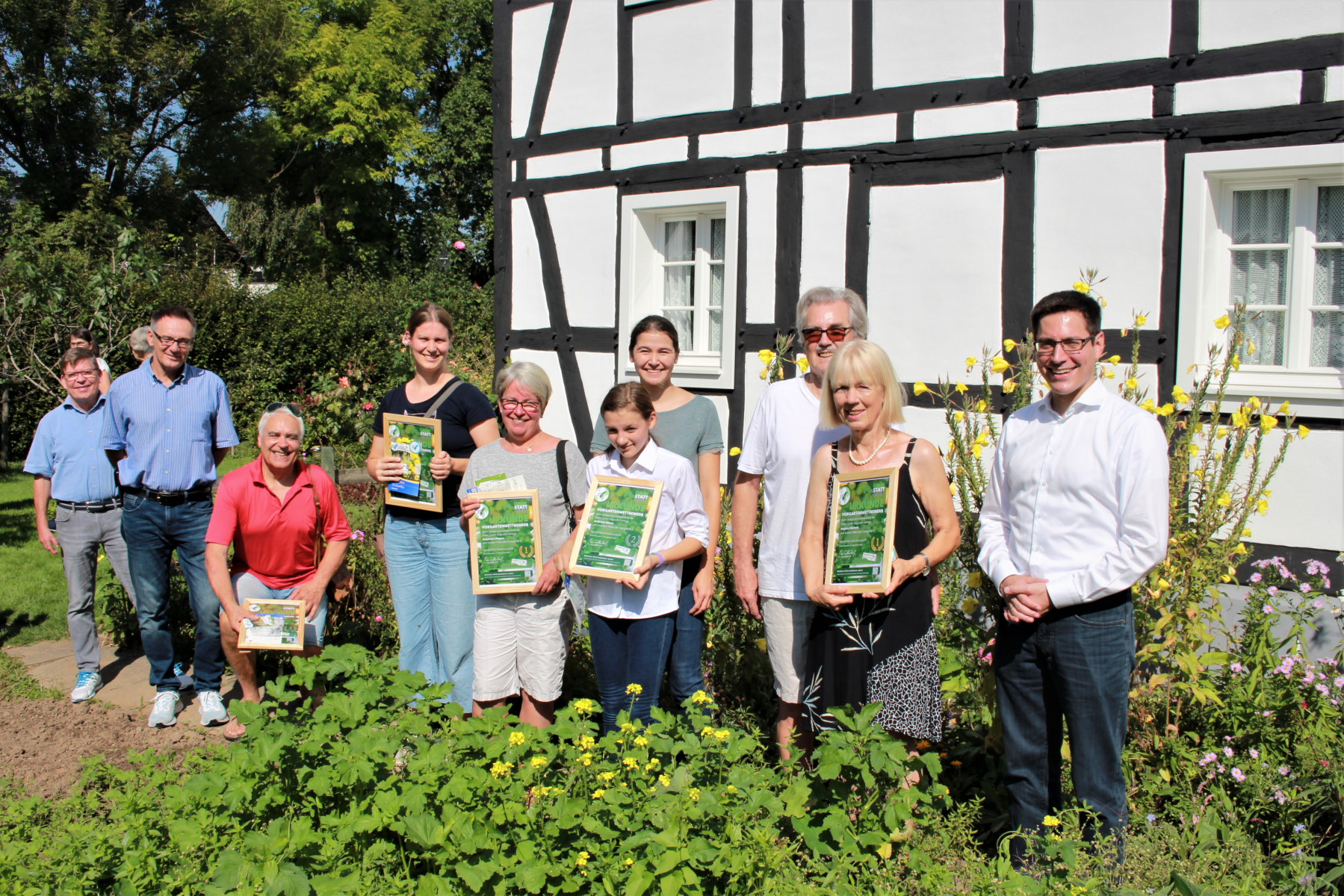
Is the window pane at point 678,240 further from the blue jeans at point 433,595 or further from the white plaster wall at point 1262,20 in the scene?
the blue jeans at point 433,595

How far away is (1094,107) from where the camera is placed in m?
Result: 6.22

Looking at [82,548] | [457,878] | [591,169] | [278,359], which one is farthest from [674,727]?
[278,359]

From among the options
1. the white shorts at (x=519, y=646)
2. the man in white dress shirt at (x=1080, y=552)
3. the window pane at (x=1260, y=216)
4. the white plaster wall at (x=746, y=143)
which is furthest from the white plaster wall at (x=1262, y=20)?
the white shorts at (x=519, y=646)

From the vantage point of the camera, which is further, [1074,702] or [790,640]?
[790,640]

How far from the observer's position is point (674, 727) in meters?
2.91

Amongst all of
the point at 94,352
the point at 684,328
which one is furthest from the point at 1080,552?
the point at 684,328

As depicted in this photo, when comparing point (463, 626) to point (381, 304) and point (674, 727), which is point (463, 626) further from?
point (381, 304)

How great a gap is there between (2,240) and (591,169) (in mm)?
10001

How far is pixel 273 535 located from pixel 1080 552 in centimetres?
337

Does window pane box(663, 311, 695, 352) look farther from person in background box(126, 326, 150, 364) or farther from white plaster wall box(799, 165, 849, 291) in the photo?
person in background box(126, 326, 150, 364)

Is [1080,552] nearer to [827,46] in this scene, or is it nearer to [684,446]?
[684,446]

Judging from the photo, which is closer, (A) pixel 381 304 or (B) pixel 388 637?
(B) pixel 388 637

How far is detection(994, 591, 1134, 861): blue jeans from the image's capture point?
8.66ft

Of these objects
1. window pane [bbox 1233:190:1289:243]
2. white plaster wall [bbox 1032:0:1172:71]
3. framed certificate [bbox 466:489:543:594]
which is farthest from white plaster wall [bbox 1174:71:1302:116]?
framed certificate [bbox 466:489:543:594]
